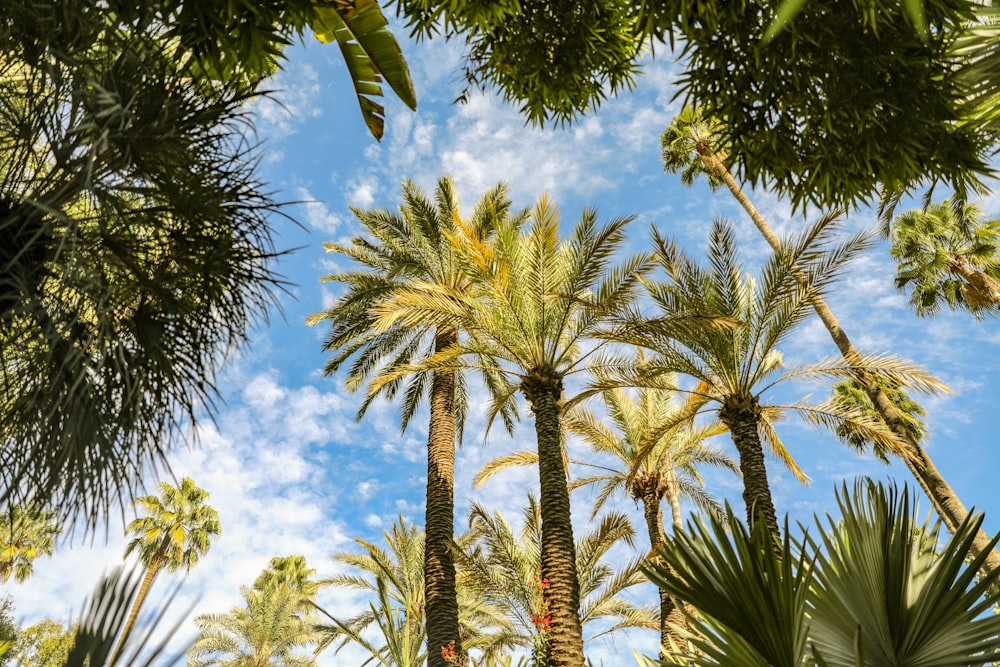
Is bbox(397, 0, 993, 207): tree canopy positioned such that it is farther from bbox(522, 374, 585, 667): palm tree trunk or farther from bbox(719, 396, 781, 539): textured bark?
Result: bbox(522, 374, 585, 667): palm tree trunk

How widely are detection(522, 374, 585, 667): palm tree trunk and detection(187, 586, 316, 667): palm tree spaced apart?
23.7 meters

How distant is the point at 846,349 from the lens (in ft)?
45.6

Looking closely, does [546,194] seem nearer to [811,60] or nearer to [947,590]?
[811,60]

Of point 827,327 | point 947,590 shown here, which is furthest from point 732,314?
point 947,590

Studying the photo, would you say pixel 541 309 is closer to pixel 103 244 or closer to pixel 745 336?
pixel 745 336

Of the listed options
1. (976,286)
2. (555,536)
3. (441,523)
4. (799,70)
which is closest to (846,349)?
(976,286)

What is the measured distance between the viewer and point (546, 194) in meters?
12.2

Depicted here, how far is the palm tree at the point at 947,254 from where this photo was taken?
17109mm

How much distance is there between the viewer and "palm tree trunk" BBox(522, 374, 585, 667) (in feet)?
34.2

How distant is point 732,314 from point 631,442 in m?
7.01

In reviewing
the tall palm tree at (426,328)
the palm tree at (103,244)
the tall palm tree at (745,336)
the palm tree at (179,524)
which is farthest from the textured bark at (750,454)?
the palm tree at (179,524)

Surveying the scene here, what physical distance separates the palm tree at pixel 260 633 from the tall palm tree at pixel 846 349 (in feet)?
86.7

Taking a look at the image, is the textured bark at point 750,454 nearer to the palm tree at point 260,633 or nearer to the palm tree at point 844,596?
the palm tree at point 844,596

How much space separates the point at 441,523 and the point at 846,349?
9.58 meters
